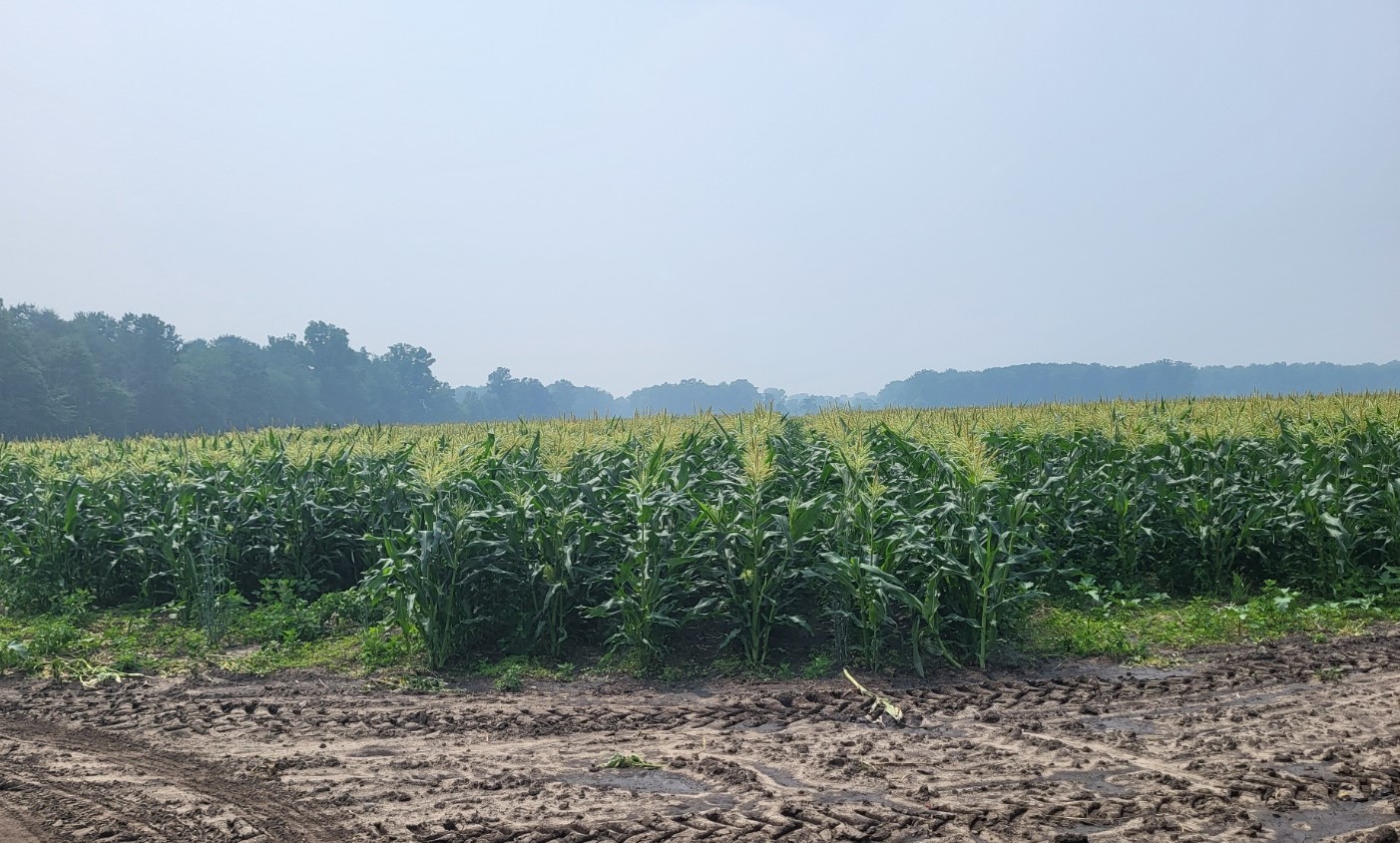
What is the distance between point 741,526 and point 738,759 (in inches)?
96.1

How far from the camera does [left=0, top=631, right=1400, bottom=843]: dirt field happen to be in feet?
13.8

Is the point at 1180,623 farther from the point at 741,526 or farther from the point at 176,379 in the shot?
the point at 176,379

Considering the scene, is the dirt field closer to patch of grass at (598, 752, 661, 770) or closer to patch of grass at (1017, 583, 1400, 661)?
patch of grass at (598, 752, 661, 770)

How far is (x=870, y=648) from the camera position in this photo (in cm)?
694

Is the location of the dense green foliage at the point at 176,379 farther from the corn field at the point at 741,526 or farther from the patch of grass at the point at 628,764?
the patch of grass at the point at 628,764

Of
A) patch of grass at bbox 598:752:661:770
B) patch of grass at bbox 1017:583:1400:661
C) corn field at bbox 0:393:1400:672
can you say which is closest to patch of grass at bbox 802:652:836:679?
corn field at bbox 0:393:1400:672

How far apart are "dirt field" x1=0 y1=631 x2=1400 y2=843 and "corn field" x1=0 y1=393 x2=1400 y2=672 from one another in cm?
82

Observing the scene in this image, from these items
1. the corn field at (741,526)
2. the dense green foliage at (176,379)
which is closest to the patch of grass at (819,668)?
the corn field at (741,526)

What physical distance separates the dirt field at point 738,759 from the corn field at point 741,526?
2.70 feet

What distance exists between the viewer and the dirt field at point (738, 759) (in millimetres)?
4207

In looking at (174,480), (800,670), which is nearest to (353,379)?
(174,480)

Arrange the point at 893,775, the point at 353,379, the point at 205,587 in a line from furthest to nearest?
the point at 353,379, the point at 205,587, the point at 893,775

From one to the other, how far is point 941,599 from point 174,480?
8964 millimetres

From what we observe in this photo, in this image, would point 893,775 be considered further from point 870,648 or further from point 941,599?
point 941,599
